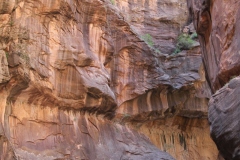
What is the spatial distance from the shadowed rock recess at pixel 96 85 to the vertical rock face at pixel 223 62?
285 millimetres

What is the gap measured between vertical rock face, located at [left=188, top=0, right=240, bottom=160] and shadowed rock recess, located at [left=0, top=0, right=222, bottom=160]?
0.94 feet

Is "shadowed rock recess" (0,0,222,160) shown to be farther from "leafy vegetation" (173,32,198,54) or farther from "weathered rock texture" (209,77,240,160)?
"weathered rock texture" (209,77,240,160)

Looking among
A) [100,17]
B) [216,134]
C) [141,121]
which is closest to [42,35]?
[100,17]

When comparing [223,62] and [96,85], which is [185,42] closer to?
[96,85]

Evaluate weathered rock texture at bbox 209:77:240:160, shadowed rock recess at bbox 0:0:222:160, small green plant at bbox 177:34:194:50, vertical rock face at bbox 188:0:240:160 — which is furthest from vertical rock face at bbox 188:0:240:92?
small green plant at bbox 177:34:194:50

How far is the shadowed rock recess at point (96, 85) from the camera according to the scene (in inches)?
531

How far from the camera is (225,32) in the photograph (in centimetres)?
953

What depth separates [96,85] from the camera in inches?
623

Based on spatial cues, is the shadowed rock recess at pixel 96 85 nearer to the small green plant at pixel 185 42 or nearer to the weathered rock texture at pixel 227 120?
the small green plant at pixel 185 42

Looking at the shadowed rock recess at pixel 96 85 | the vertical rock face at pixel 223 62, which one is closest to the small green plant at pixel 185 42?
the shadowed rock recess at pixel 96 85

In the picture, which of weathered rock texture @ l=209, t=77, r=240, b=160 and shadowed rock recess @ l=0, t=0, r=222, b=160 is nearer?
weathered rock texture @ l=209, t=77, r=240, b=160

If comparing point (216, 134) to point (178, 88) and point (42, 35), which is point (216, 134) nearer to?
point (42, 35)

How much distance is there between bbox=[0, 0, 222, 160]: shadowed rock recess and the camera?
13500 mm

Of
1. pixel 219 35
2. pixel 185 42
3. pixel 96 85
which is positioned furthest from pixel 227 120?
pixel 185 42
